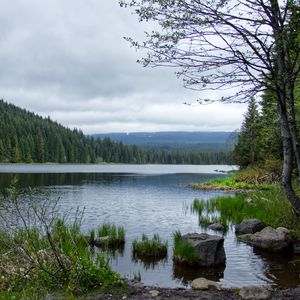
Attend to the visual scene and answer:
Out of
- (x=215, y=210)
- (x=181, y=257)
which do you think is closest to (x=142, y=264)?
(x=181, y=257)

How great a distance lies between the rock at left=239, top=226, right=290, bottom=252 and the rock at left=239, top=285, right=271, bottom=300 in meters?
6.22

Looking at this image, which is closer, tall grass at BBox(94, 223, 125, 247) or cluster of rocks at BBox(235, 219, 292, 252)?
cluster of rocks at BBox(235, 219, 292, 252)

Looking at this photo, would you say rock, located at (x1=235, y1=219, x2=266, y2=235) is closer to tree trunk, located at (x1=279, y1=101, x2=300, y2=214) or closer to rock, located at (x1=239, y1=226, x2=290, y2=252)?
Result: rock, located at (x1=239, y1=226, x2=290, y2=252)

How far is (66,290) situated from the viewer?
839cm

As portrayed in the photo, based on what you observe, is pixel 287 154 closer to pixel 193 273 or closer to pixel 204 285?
pixel 204 285

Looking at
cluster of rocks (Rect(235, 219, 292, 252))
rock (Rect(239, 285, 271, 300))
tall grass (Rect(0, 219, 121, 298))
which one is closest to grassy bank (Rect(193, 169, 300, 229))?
cluster of rocks (Rect(235, 219, 292, 252))

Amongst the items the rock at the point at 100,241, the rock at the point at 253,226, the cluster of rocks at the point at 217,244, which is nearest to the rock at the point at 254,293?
the cluster of rocks at the point at 217,244

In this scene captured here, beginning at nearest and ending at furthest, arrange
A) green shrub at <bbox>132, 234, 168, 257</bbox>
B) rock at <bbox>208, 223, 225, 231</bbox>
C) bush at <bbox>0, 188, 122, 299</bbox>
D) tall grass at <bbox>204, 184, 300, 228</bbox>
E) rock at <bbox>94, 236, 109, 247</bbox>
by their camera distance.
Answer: bush at <bbox>0, 188, 122, 299</bbox> < green shrub at <bbox>132, 234, 168, 257</bbox> < rock at <bbox>94, 236, 109, 247</bbox> < tall grass at <bbox>204, 184, 300, 228</bbox> < rock at <bbox>208, 223, 225, 231</bbox>

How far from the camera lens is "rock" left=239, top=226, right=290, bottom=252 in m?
14.5

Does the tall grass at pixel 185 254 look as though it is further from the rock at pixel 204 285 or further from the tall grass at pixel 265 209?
the tall grass at pixel 265 209

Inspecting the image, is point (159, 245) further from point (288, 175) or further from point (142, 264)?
point (288, 175)

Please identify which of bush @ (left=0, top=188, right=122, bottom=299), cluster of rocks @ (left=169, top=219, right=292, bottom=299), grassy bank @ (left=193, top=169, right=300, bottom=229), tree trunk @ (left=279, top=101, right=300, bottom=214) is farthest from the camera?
grassy bank @ (left=193, top=169, right=300, bottom=229)

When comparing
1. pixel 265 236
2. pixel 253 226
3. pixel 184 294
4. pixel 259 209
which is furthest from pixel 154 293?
pixel 259 209

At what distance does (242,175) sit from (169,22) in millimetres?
45324
